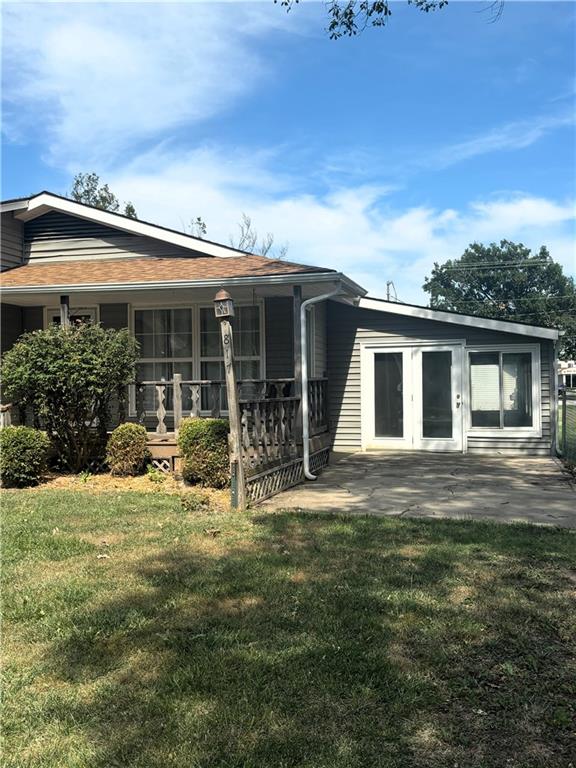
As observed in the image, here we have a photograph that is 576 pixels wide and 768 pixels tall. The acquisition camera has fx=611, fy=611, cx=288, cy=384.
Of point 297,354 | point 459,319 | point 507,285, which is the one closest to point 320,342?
point 459,319

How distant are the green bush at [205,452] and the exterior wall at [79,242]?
4.83 m

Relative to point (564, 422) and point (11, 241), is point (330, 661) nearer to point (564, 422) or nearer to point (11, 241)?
point (564, 422)

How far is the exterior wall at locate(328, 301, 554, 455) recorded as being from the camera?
11.6 meters

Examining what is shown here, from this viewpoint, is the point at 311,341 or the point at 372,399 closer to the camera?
the point at 311,341

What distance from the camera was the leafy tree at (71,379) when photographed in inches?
332

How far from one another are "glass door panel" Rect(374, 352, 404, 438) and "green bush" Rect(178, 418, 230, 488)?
4962 mm

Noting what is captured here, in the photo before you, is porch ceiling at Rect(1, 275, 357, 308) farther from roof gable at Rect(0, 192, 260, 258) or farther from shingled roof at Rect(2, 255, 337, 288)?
roof gable at Rect(0, 192, 260, 258)

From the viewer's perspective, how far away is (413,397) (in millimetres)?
12055

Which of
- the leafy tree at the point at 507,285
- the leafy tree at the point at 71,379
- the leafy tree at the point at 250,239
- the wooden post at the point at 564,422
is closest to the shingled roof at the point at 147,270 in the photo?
the leafy tree at the point at 71,379

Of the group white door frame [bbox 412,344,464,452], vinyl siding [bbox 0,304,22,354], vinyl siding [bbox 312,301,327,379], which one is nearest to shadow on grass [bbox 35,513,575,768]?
vinyl siding [bbox 312,301,327,379]

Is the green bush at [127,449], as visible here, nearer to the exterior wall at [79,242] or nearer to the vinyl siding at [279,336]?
the vinyl siding at [279,336]

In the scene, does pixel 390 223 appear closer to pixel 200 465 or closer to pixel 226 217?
pixel 226 217

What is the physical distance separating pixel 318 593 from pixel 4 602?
2.00 meters

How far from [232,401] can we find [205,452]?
5.15 ft
